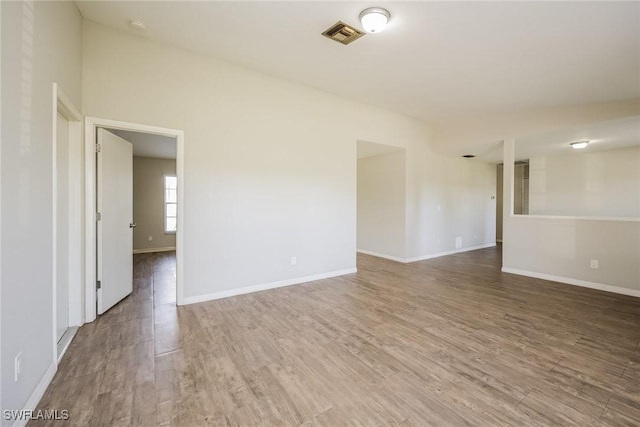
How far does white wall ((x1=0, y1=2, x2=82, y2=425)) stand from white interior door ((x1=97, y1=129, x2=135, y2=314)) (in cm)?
108

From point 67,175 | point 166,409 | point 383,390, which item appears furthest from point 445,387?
point 67,175

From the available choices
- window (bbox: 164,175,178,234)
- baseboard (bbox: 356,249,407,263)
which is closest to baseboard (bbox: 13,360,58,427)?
baseboard (bbox: 356,249,407,263)

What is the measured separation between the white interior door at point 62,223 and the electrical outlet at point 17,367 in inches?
44.9

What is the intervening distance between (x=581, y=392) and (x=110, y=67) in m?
4.94

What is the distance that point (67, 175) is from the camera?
106 inches

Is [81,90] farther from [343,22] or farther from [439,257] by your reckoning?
[439,257]

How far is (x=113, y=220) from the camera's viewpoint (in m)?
3.20

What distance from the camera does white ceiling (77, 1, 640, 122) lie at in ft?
8.06

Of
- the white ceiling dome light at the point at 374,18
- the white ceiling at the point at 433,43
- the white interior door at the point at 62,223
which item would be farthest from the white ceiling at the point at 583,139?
the white interior door at the point at 62,223

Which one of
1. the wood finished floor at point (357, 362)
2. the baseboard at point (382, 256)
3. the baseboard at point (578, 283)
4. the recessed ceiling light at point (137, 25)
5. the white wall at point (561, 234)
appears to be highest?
the recessed ceiling light at point (137, 25)

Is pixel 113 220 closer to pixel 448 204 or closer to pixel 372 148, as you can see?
pixel 372 148

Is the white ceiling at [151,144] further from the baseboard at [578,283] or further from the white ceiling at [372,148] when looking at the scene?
the baseboard at [578,283]

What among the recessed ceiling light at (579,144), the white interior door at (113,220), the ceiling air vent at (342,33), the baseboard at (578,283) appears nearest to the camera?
the ceiling air vent at (342,33)

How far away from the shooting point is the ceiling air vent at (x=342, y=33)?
2.70m
